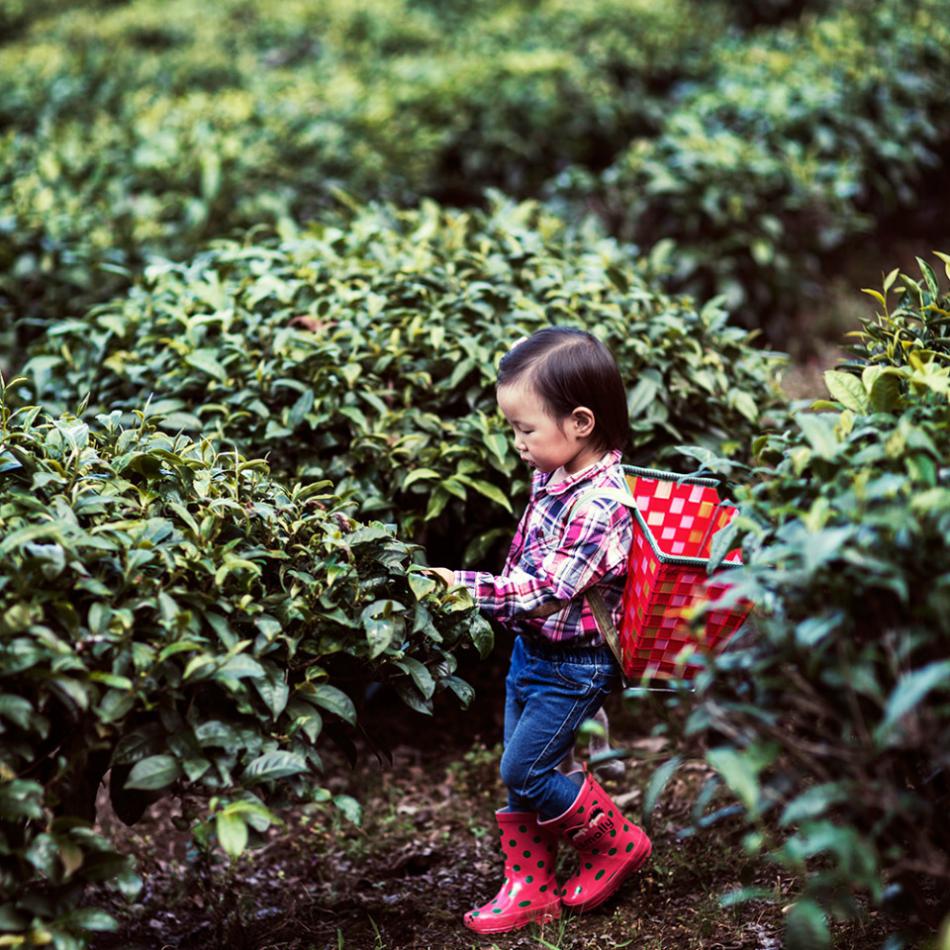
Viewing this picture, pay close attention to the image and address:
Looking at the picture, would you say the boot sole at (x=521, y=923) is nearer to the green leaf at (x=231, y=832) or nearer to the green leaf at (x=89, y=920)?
the green leaf at (x=231, y=832)

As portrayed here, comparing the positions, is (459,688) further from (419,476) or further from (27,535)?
(27,535)

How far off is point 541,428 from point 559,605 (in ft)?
1.56

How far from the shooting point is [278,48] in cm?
984

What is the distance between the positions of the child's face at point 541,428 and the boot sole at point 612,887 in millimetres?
1137

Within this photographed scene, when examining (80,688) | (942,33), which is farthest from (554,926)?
(942,33)

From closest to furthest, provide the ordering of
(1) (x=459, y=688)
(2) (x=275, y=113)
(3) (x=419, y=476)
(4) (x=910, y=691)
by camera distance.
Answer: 1. (4) (x=910, y=691)
2. (1) (x=459, y=688)
3. (3) (x=419, y=476)
4. (2) (x=275, y=113)

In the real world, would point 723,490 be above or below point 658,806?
above

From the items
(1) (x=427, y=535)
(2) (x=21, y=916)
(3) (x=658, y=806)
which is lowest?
(3) (x=658, y=806)

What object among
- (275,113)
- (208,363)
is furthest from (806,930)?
(275,113)

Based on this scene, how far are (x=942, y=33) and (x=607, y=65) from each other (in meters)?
2.39

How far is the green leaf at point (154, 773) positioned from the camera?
2369 mm

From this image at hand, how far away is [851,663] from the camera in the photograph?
207 centimetres

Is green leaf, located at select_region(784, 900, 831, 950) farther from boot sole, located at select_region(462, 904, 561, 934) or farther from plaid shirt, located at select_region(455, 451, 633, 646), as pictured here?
boot sole, located at select_region(462, 904, 561, 934)

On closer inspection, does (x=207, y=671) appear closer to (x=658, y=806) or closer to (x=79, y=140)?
(x=658, y=806)
